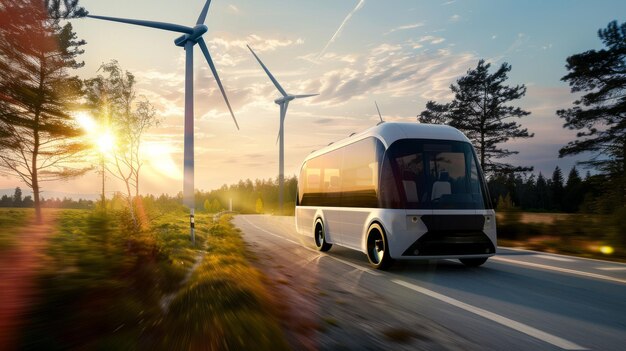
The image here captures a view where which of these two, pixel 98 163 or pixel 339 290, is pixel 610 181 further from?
pixel 98 163

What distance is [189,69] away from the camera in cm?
2180

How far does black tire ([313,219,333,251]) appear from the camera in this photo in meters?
13.9

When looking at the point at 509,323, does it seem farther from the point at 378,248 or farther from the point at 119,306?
the point at 378,248

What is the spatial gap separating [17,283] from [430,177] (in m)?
7.67

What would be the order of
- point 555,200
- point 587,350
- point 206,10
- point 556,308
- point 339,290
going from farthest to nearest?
point 555,200 < point 206,10 < point 339,290 < point 556,308 < point 587,350

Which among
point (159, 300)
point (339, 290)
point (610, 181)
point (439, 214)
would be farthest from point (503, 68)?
point (159, 300)

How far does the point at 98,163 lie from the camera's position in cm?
3488

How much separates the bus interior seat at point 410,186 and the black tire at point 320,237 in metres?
4.86

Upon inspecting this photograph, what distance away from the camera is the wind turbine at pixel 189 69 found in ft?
62.1

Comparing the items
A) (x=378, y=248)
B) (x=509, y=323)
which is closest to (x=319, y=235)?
(x=378, y=248)

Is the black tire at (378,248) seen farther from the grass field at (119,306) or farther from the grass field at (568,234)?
the grass field at (568,234)

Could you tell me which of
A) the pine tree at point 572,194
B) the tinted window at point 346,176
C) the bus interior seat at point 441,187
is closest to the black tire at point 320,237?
the tinted window at point 346,176

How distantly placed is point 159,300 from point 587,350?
14.1 feet

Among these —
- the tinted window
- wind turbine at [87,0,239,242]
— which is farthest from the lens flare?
wind turbine at [87,0,239,242]
